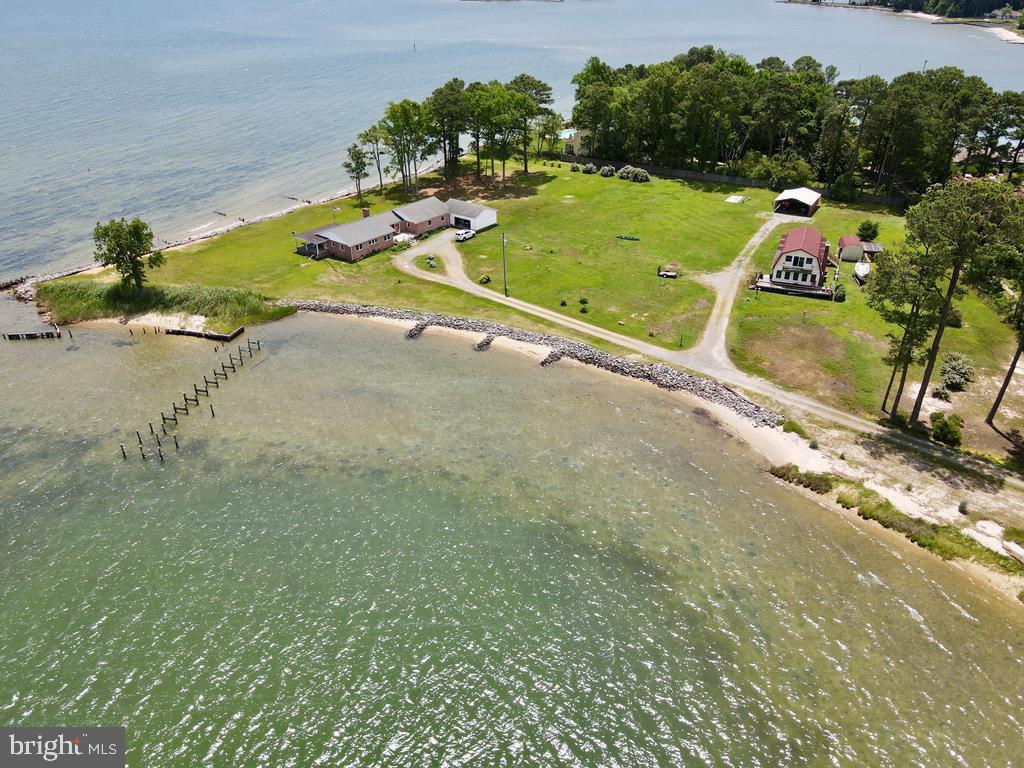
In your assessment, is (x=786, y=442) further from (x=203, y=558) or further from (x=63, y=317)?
(x=63, y=317)

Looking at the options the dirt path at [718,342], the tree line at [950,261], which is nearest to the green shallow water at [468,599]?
the dirt path at [718,342]

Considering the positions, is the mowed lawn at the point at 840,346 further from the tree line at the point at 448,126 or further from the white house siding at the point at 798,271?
the tree line at the point at 448,126

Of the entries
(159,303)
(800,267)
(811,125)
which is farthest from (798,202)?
(159,303)

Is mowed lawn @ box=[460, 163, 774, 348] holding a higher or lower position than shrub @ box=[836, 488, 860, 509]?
higher

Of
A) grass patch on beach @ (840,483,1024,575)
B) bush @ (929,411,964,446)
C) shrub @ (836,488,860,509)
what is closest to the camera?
grass patch on beach @ (840,483,1024,575)

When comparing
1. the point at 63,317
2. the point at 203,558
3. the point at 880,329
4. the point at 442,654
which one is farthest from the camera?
the point at 63,317

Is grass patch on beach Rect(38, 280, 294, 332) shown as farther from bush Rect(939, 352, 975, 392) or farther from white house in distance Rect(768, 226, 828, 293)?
bush Rect(939, 352, 975, 392)

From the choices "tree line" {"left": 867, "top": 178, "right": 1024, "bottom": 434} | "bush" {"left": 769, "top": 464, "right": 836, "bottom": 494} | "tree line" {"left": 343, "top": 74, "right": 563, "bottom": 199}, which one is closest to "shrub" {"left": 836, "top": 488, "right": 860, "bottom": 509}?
"bush" {"left": 769, "top": 464, "right": 836, "bottom": 494}

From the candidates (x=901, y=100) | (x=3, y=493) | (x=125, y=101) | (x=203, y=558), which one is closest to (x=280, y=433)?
(x=203, y=558)
